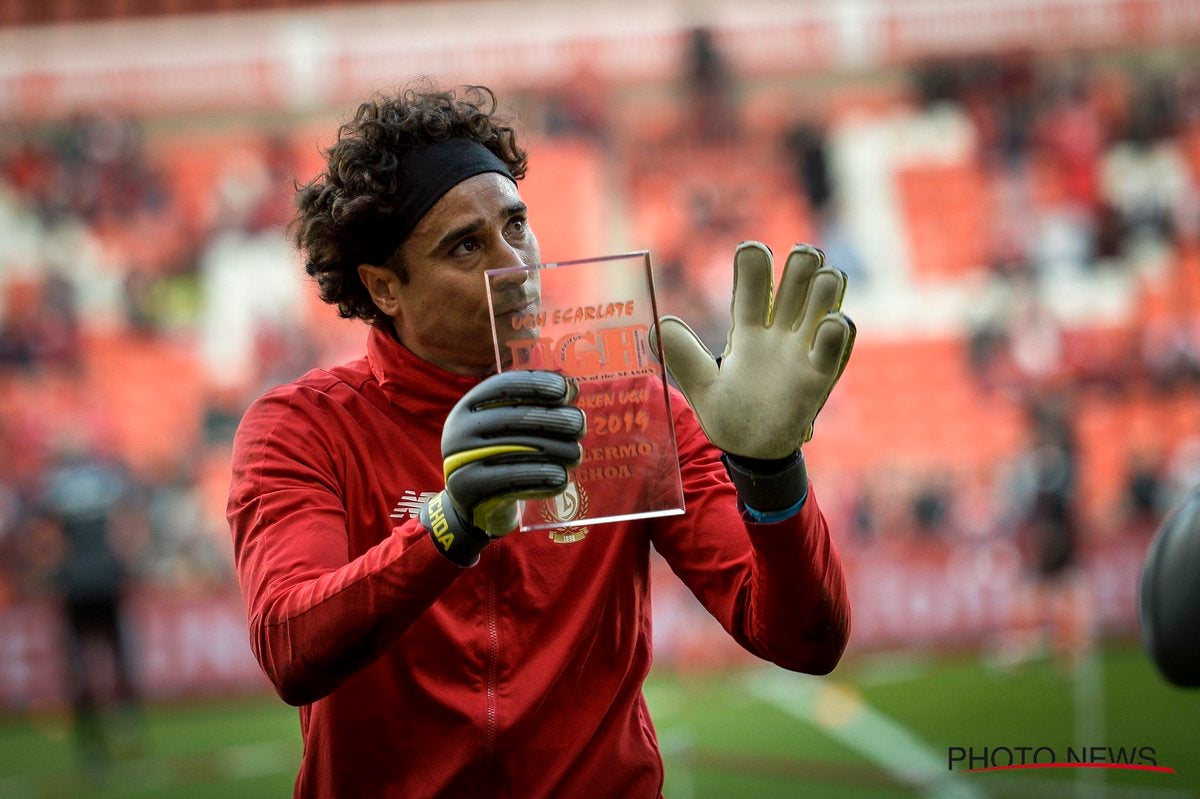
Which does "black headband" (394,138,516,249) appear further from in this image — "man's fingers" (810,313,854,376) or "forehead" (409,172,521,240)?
"man's fingers" (810,313,854,376)

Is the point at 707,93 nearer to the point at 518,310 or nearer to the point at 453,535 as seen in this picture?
the point at 518,310

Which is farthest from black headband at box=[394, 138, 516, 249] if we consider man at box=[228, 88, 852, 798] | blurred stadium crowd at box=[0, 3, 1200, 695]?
blurred stadium crowd at box=[0, 3, 1200, 695]

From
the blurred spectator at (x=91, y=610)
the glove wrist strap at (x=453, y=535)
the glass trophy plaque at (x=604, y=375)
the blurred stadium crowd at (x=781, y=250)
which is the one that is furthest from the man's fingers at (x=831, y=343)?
the blurred stadium crowd at (x=781, y=250)

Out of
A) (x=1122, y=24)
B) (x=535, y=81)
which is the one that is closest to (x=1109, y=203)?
(x=1122, y=24)

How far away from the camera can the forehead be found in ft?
7.39

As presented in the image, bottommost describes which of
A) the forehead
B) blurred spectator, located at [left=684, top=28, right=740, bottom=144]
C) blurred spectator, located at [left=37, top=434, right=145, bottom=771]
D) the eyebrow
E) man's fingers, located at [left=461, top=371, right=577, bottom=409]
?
blurred spectator, located at [left=37, top=434, right=145, bottom=771]

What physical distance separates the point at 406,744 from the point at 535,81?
12950mm

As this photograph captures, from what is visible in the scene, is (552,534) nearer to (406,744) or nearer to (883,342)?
(406,744)

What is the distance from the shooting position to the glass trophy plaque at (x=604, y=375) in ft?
6.49

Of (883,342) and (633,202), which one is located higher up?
(633,202)

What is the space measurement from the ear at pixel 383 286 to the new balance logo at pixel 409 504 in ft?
1.17

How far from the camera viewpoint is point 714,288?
13.6 metres

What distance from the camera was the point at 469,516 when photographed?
72.4 inches

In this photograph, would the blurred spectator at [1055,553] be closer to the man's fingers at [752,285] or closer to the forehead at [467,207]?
the forehead at [467,207]
